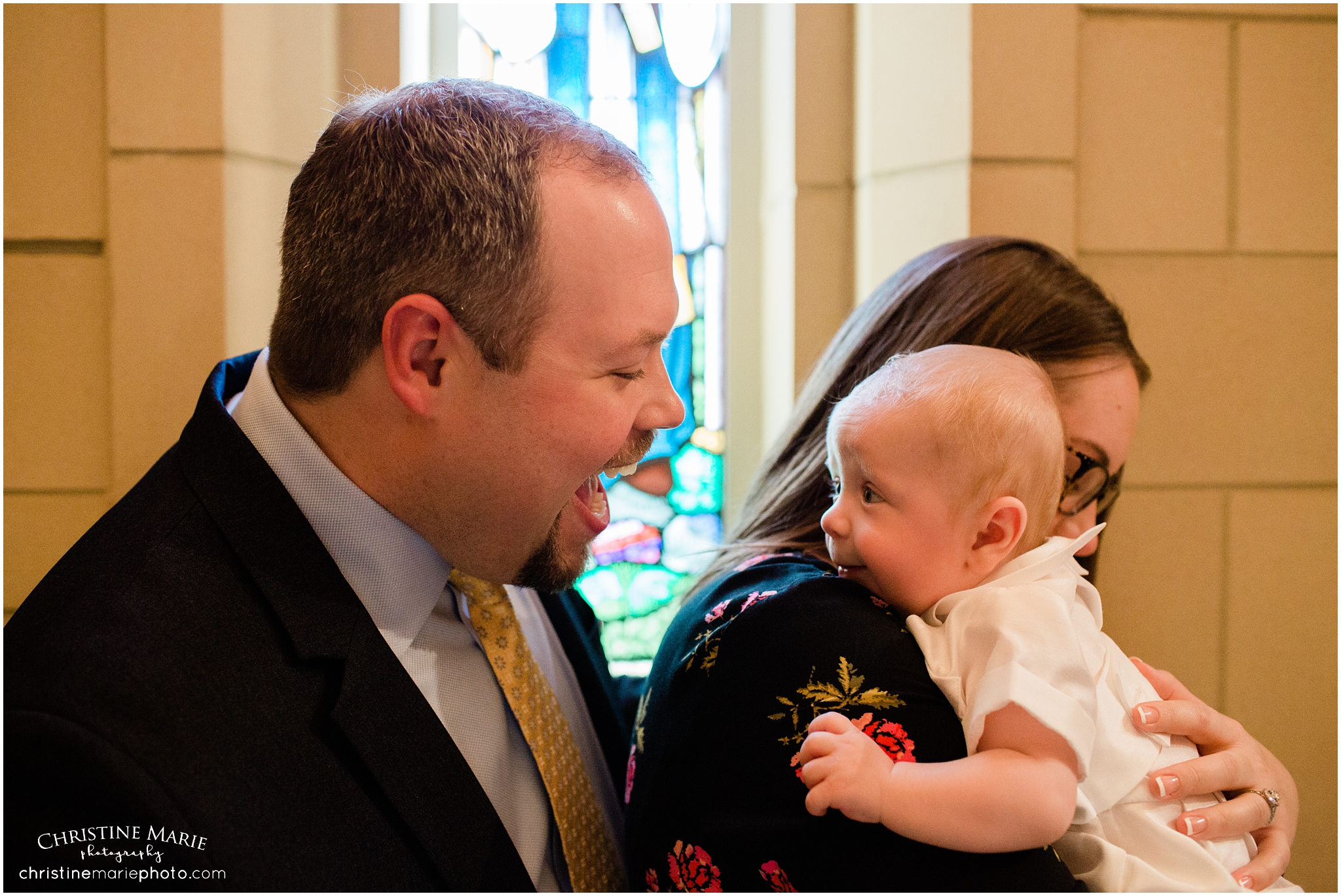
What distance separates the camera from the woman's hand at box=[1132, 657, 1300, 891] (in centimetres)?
131

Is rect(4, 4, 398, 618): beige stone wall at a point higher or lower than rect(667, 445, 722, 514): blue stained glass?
higher

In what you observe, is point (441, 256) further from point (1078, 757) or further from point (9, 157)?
point (9, 157)

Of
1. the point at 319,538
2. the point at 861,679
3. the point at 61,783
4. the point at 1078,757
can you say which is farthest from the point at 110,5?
the point at 1078,757

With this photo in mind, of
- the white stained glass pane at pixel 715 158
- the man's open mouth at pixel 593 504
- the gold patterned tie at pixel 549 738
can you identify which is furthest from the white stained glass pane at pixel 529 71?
the gold patterned tie at pixel 549 738

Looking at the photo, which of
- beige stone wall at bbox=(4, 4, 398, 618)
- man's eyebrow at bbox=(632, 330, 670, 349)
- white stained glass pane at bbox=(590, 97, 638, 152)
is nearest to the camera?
man's eyebrow at bbox=(632, 330, 670, 349)

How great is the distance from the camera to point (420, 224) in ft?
4.28

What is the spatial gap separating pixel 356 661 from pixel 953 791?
79 cm

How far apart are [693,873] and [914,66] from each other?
7.06 feet

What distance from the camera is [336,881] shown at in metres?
1.09

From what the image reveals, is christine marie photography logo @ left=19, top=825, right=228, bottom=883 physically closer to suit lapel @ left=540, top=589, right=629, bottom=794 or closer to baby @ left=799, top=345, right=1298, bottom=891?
baby @ left=799, top=345, right=1298, bottom=891

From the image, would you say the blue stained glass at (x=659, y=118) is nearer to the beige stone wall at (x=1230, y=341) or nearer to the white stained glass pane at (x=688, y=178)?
the white stained glass pane at (x=688, y=178)

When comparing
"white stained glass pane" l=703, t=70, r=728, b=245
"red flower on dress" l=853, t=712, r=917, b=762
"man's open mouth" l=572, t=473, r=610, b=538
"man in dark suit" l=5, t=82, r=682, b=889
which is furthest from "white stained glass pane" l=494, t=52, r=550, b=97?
"red flower on dress" l=853, t=712, r=917, b=762

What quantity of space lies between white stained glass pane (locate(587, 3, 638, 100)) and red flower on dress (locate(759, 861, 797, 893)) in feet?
7.43

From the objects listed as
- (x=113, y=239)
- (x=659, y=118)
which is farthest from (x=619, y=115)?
(x=113, y=239)
